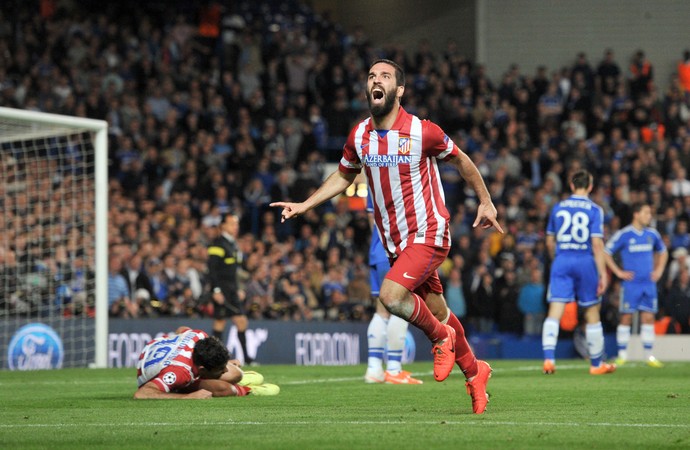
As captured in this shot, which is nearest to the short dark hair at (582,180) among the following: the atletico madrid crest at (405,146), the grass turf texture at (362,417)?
the grass turf texture at (362,417)

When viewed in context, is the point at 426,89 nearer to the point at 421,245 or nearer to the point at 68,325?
the point at 68,325

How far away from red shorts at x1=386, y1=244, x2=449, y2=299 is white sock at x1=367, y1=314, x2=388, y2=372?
178 inches

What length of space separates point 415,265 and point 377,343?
4.83 m

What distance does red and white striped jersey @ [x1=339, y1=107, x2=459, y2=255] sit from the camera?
827 cm

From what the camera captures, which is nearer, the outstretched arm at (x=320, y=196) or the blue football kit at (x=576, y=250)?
the outstretched arm at (x=320, y=196)

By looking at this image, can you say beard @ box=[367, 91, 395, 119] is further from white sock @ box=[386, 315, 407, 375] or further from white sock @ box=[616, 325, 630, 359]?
white sock @ box=[616, 325, 630, 359]

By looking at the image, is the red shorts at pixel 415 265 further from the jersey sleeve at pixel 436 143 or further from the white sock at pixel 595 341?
the white sock at pixel 595 341

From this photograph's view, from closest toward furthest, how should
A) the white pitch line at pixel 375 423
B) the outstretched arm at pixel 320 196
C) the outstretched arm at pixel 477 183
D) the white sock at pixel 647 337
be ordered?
the white pitch line at pixel 375 423 < the outstretched arm at pixel 477 183 < the outstretched arm at pixel 320 196 < the white sock at pixel 647 337

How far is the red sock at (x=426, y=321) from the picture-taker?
317 inches

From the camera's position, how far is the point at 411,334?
70.3 feet

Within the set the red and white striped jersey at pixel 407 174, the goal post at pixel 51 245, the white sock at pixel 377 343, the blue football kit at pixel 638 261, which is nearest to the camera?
the red and white striped jersey at pixel 407 174

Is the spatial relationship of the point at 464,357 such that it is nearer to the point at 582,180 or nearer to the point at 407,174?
the point at 407,174

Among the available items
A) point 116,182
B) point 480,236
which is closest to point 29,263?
point 116,182

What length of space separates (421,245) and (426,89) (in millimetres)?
21290
